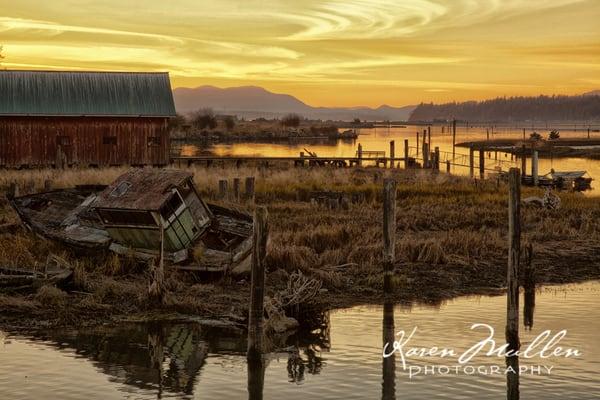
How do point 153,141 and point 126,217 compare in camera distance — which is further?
point 153,141

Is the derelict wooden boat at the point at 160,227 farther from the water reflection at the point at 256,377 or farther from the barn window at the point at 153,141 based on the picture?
the barn window at the point at 153,141

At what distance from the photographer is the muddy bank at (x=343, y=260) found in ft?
68.0

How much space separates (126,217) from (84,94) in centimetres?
2733

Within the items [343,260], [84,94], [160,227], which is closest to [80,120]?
[84,94]

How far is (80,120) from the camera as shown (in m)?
48.6

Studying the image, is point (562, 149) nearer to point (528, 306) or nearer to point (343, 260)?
point (343, 260)

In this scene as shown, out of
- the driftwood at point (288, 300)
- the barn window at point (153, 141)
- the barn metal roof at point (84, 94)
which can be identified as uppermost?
the barn metal roof at point (84, 94)

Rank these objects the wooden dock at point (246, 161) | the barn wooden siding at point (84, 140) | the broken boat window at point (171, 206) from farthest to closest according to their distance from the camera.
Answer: the wooden dock at point (246, 161), the barn wooden siding at point (84, 140), the broken boat window at point (171, 206)

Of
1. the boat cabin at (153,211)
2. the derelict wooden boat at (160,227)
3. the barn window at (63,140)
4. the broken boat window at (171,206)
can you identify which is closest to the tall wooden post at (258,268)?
the derelict wooden boat at (160,227)

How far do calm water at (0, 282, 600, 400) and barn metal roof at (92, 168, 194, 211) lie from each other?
4.41 m

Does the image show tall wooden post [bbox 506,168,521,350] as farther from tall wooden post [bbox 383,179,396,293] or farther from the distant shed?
the distant shed

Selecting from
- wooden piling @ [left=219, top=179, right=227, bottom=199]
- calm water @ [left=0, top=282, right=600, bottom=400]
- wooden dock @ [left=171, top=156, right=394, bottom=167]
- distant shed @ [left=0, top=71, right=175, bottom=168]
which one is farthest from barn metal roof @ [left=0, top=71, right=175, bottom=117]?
calm water @ [left=0, top=282, right=600, bottom=400]

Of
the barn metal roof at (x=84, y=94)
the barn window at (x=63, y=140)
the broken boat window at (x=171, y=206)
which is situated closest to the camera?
the broken boat window at (x=171, y=206)

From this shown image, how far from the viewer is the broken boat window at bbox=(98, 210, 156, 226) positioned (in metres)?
23.4
